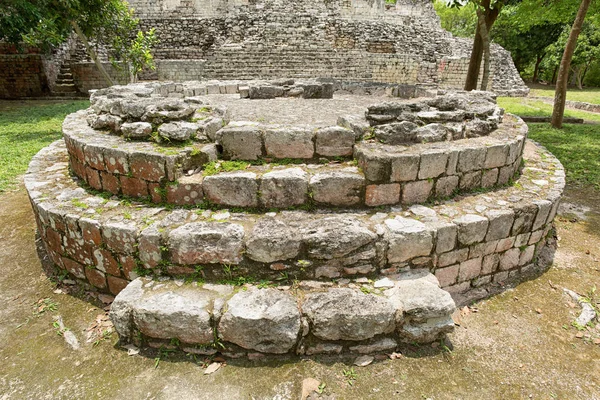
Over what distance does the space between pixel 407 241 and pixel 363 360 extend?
41.8 inches

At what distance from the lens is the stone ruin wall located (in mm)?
17781

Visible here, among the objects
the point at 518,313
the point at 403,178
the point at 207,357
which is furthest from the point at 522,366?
the point at 207,357

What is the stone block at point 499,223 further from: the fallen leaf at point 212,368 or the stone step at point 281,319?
the fallen leaf at point 212,368

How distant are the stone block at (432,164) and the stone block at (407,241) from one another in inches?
23.7

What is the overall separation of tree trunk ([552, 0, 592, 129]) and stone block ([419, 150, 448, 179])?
27.5ft

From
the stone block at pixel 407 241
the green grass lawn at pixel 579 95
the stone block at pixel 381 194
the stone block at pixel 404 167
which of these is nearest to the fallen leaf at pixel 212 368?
the stone block at pixel 407 241

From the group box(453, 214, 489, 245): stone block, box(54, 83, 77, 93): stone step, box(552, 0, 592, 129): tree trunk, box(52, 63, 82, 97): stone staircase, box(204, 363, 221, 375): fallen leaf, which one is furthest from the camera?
box(54, 83, 77, 93): stone step

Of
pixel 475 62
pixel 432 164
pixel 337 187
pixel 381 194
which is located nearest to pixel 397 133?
pixel 432 164

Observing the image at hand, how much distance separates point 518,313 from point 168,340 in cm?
313

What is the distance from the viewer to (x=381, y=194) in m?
3.54

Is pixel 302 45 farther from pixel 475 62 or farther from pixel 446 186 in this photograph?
pixel 446 186

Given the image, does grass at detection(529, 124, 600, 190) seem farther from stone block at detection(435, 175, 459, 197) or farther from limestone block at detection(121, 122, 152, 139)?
limestone block at detection(121, 122, 152, 139)

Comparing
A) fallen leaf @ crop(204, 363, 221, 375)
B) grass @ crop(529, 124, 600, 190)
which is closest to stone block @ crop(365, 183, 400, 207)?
fallen leaf @ crop(204, 363, 221, 375)

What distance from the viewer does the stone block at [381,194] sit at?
3511 mm
